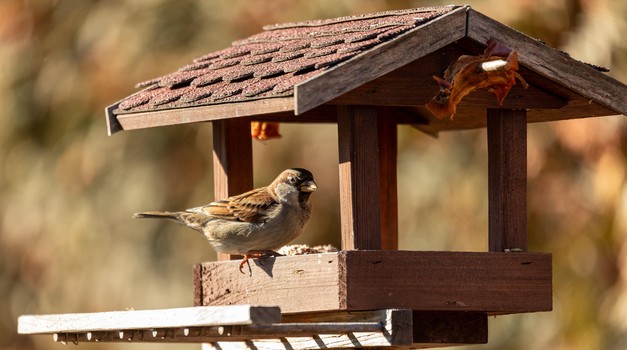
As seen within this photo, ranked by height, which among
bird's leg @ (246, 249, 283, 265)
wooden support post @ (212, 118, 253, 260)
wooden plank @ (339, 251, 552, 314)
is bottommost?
wooden plank @ (339, 251, 552, 314)

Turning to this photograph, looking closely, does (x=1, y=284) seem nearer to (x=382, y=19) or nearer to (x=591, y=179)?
(x=591, y=179)

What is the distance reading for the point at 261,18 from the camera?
32.1 feet

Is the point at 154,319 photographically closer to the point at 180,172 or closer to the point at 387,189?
the point at 387,189

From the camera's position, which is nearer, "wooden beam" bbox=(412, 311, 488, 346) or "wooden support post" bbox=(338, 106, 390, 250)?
"wooden support post" bbox=(338, 106, 390, 250)

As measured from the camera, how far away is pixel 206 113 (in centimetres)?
491

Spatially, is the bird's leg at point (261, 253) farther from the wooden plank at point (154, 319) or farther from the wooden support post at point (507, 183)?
the wooden support post at point (507, 183)

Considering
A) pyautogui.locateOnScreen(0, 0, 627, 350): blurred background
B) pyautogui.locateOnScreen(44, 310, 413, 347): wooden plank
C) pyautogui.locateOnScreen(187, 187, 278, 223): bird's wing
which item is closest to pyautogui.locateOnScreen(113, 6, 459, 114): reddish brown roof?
pyautogui.locateOnScreen(187, 187, 278, 223): bird's wing

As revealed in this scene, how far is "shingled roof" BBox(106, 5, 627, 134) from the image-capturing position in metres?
4.56

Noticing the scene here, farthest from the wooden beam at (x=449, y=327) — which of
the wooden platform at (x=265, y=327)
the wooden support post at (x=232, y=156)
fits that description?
the wooden support post at (x=232, y=156)

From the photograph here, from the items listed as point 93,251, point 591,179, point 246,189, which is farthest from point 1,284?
point 246,189

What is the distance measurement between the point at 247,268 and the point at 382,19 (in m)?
1.05

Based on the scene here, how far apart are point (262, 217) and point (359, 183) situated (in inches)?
21.6

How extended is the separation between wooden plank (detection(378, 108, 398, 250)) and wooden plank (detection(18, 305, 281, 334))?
1.43m

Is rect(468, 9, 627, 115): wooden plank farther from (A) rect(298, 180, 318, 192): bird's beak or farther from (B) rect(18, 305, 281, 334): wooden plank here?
(B) rect(18, 305, 281, 334): wooden plank
